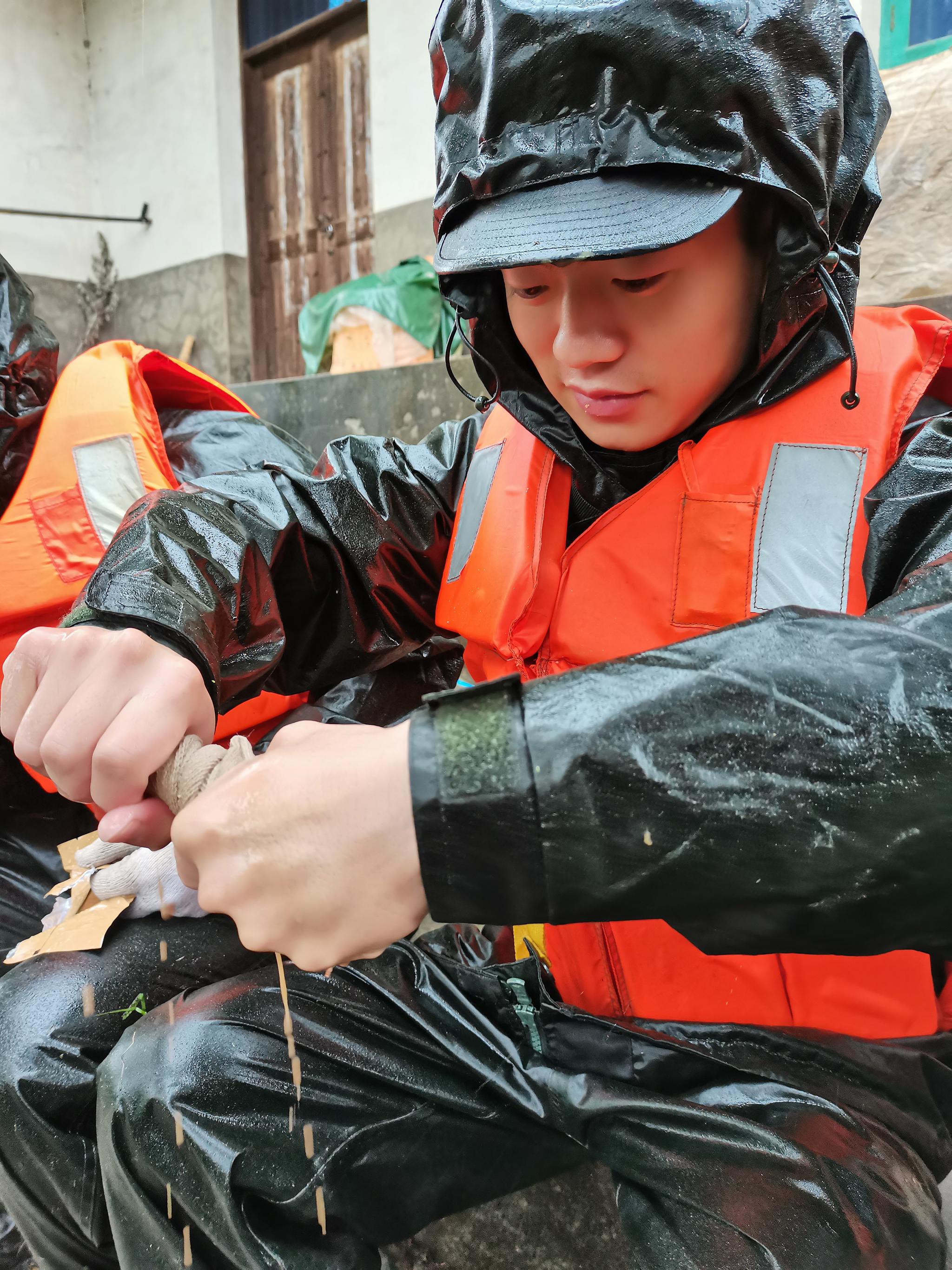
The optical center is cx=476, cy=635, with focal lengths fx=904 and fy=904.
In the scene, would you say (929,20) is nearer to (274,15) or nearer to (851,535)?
(851,535)

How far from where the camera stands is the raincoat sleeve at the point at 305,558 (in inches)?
48.4

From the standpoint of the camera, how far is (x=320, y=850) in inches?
26.9

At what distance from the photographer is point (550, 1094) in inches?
42.1

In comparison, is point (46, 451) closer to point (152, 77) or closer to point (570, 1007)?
point (570, 1007)

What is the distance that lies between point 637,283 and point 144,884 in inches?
46.8

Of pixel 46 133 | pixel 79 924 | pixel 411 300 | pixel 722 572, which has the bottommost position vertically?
pixel 79 924

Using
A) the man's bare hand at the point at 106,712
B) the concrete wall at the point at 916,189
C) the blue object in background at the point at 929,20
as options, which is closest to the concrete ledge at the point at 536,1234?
the man's bare hand at the point at 106,712

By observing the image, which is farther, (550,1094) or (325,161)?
(325,161)

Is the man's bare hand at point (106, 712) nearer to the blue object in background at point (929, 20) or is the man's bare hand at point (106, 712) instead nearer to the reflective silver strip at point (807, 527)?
the reflective silver strip at point (807, 527)

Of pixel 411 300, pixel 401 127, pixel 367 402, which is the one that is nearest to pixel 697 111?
pixel 367 402

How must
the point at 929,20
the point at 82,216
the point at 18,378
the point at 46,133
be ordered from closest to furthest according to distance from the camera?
the point at 18,378 → the point at 929,20 → the point at 46,133 → the point at 82,216

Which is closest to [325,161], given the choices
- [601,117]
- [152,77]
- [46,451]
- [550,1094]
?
[152,77]

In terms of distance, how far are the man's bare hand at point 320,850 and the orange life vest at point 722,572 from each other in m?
0.52

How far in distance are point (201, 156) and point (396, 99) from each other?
7.43 ft
